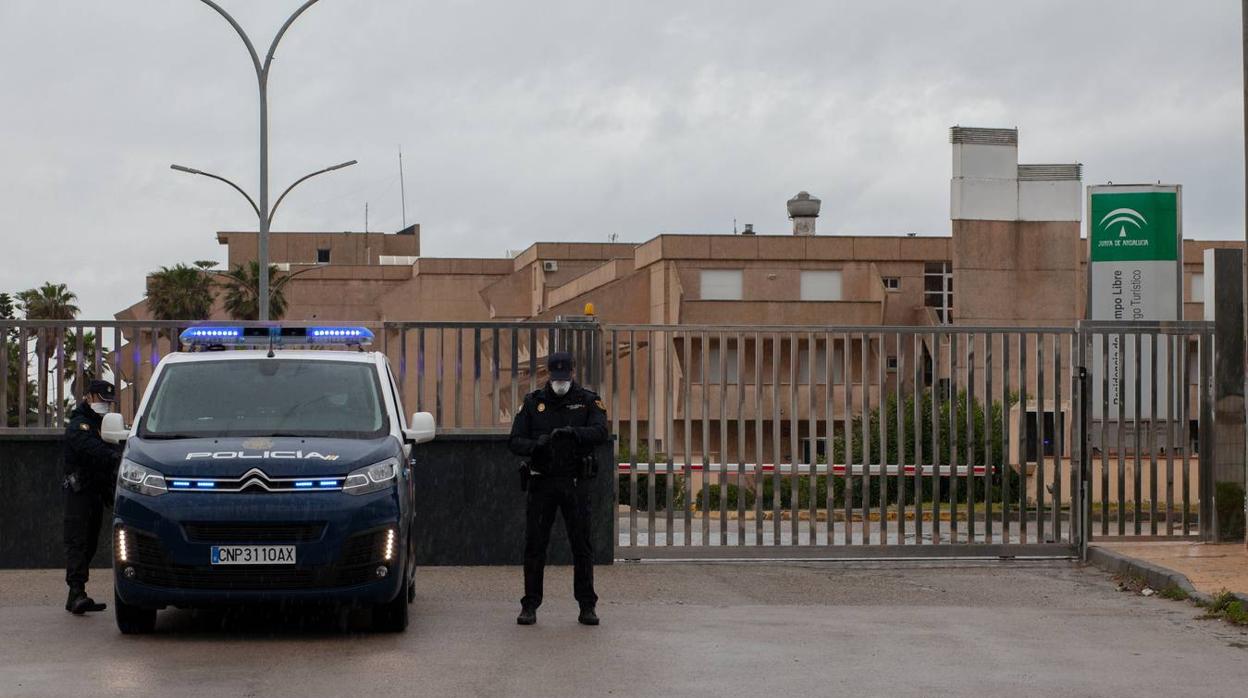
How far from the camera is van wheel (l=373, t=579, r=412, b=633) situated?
35.4 feet

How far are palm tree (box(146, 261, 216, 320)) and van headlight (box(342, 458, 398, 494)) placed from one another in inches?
2428

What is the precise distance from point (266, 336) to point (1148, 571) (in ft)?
23.1

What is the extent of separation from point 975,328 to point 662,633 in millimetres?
6444

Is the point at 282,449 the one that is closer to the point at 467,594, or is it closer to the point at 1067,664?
the point at 467,594

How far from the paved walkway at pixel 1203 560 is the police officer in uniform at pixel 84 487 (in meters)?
7.73

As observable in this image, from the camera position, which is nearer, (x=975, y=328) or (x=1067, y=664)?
(x=1067, y=664)

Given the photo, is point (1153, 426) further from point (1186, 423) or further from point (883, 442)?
point (883, 442)

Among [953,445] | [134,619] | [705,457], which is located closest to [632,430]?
[705,457]

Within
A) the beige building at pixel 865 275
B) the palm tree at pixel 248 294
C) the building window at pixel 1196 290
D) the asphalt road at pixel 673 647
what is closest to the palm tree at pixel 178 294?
the palm tree at pixel 248 294

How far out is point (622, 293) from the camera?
63375 mm

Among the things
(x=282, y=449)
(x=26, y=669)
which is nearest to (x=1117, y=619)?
(x=282, y=449)

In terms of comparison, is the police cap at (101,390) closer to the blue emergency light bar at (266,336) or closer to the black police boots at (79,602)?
the blue emergency light bar at (266,336)

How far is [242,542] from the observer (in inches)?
404

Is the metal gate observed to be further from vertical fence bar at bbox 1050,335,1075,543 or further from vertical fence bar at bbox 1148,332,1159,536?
vertical fence bar at bbox 1050,335,1075,543
